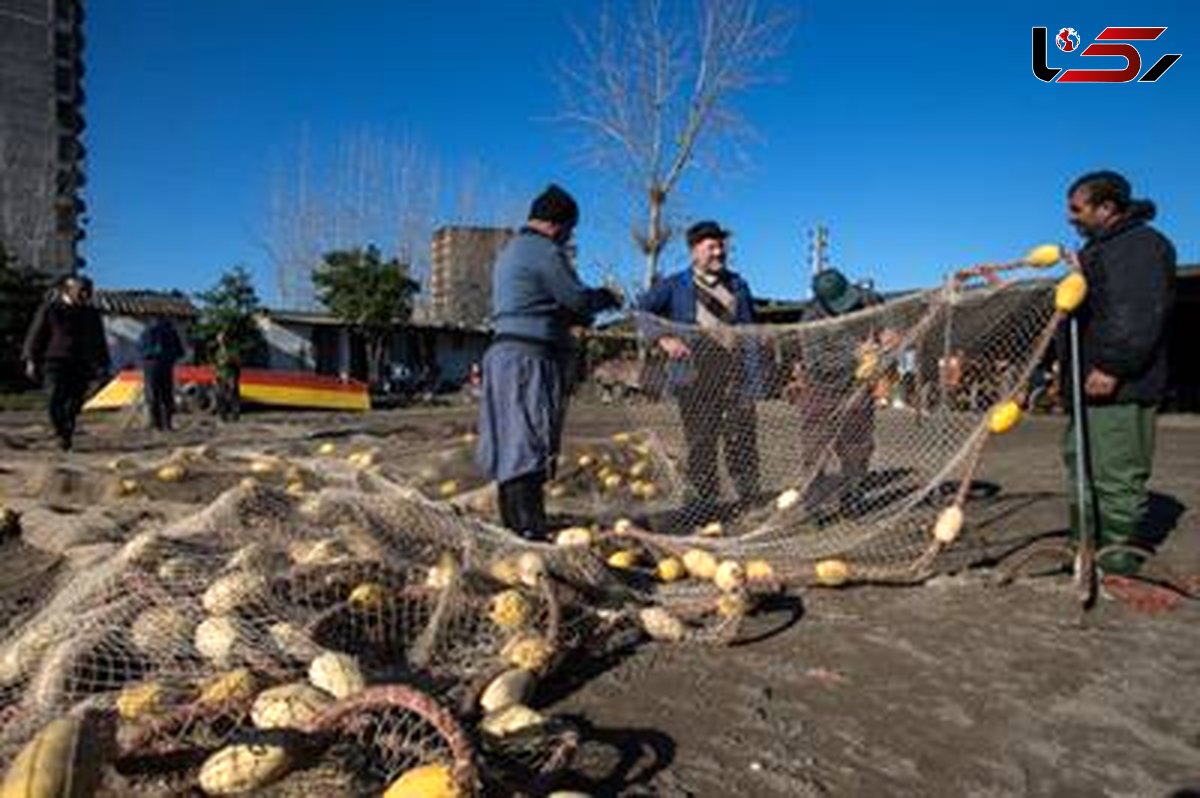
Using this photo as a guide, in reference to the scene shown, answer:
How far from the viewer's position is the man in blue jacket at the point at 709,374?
222 inches

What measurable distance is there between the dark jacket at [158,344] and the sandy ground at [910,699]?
947 cm

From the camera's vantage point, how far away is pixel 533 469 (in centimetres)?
505

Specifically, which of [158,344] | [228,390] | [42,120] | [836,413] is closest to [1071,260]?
[836,413]

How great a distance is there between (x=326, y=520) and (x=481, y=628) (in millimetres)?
1278

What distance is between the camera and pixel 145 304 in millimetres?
37188

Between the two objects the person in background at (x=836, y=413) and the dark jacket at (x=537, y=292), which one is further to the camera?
the person in background at (x=836, y=413)

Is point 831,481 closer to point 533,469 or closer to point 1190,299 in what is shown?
point 533,469

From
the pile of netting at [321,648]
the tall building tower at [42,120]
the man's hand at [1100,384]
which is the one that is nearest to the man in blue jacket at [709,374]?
the pile of netting at [321,648]

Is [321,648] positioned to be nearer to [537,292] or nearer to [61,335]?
[537,292]

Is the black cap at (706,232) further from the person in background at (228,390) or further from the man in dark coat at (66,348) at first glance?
the person in background at (228,390)

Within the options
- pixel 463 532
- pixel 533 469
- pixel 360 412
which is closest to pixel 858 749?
pixel 463 532

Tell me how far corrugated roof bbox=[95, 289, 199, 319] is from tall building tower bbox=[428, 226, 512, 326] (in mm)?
11673

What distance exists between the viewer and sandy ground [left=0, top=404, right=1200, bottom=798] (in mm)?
2691

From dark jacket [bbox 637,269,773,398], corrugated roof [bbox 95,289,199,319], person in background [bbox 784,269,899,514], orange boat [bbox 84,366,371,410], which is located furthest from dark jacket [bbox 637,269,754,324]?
corrugated roof [bbox 95,289,199,319]
